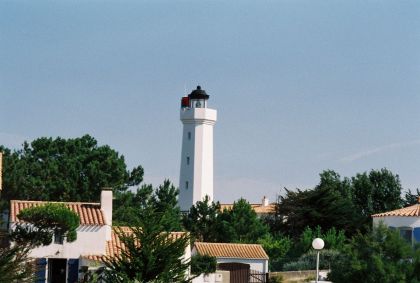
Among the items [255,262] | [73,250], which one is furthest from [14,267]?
[255,262]

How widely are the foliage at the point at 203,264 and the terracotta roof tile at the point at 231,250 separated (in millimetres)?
2771

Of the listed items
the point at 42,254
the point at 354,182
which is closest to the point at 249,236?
the point at 42,254

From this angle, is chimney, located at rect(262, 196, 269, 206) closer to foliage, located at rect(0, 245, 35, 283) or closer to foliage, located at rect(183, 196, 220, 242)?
foliage, located at rect(183, 196, 220, 242)

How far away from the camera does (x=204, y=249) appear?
182ft

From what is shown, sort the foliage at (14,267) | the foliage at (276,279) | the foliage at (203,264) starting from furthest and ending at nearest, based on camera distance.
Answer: the foliage at (276,279)
the foliage at (203,264)
the foliage at (14,267)

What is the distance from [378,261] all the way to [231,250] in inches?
911

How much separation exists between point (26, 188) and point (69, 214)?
23405 millimetres

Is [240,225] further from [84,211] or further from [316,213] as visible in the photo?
[84,211]

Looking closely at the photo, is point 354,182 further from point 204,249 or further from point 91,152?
point 204,249

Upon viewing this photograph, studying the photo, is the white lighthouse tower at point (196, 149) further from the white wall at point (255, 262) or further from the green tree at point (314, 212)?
the white wall at point (255, 262)

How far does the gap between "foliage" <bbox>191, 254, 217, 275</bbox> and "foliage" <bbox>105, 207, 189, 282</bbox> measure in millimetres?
17046

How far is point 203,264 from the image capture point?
51094 mm

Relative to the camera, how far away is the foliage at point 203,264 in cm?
5062

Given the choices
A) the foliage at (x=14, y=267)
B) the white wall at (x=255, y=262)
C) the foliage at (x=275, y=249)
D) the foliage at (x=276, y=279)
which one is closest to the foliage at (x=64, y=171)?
the foliage at (x=275, y=249)
